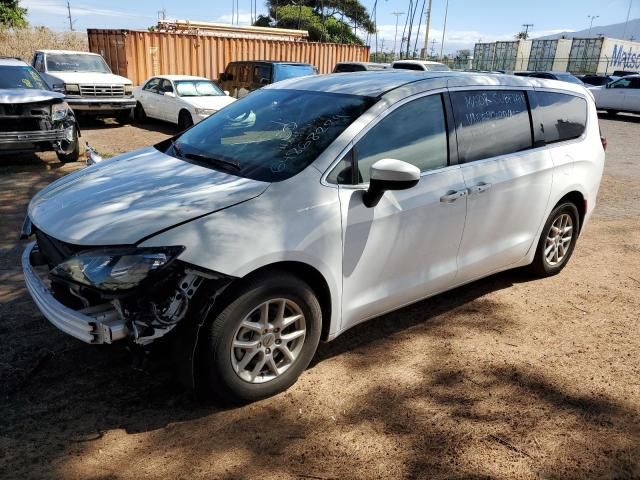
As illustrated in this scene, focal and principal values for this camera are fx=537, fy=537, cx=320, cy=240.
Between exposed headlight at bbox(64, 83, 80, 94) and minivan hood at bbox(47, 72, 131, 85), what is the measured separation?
77 mm

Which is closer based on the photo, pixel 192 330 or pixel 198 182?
pixel 192 330

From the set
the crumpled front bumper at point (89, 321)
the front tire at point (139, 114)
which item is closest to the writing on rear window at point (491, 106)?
the crumpled front bumper at point (89, 321)

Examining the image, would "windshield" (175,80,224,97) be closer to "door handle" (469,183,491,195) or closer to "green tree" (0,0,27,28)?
"door handle" (469,183,491,195)

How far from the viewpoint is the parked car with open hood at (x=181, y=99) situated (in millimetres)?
12484

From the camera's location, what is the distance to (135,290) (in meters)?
2.53

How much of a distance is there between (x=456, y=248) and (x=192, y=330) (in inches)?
77.3

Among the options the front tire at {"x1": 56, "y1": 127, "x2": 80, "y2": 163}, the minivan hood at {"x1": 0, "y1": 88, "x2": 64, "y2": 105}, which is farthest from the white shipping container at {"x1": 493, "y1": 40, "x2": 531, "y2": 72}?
the minivan hood at {"x1": 0, "y1": 88, "x2": 64, "y2": 105}

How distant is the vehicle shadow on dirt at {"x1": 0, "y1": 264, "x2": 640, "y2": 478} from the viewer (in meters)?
2.55

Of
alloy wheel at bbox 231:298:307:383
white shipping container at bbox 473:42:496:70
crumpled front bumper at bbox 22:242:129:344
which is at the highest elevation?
white shipping container at bbox 473:42:496:70

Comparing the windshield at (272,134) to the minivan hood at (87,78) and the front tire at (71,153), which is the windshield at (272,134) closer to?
the front tire at (71,153)

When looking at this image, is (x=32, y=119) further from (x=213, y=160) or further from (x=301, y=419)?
(x=301, y=419)

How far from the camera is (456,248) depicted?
3715mm

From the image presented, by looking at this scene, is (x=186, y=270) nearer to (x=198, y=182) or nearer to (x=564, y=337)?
(x=198, y=182)

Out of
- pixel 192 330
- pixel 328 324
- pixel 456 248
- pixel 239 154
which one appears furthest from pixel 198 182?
pixel 456 248
